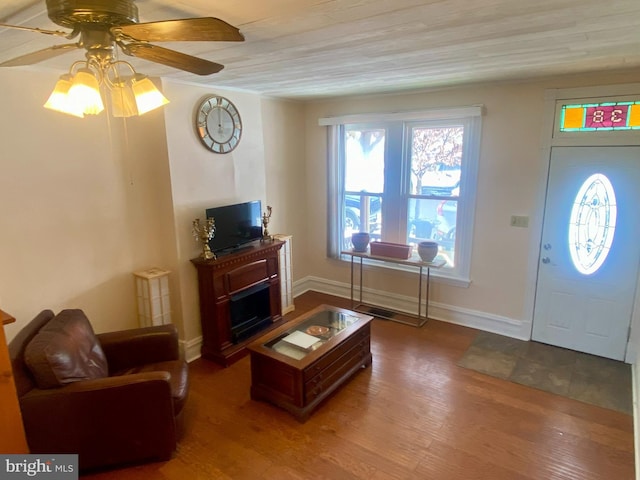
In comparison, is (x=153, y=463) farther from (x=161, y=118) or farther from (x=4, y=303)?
(x=161, y=118)

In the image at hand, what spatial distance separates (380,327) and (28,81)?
3.71 metres

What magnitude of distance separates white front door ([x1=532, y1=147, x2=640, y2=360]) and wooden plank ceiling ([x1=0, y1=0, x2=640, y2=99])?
0.80 meters

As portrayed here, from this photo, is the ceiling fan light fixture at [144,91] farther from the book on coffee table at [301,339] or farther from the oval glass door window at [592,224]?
the oval glass door window at [592,224]

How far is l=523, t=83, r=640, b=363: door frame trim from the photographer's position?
3187mm

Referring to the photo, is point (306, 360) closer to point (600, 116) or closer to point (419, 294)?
point (419, 294)

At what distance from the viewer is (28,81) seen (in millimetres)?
2672

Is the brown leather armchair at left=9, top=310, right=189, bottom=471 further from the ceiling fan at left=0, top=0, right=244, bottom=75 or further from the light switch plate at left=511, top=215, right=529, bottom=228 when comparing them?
the light switch plate at left=511, top=215, right=529, bottom=228

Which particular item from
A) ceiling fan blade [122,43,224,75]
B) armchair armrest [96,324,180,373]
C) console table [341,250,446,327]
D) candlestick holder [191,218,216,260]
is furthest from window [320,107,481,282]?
ceiling fan blade [122,43,224,75]

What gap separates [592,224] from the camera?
3.44m

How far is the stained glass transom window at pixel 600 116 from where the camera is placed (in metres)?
3.15

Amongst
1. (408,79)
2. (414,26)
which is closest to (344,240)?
(408,79)

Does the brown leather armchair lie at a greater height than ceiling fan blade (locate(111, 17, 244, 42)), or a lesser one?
lesser

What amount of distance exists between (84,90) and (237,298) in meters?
2.51

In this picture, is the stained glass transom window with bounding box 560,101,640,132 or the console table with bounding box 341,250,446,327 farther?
the console table with bounding box 341,250,446,327
